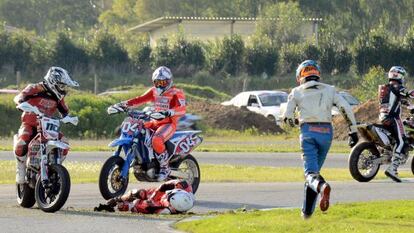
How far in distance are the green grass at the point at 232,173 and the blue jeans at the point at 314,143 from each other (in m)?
7.80

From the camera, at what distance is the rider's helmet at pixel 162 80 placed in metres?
18.4

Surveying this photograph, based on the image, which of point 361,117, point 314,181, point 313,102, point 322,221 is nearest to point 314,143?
point 313,102

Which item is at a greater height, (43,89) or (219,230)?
(43,89)

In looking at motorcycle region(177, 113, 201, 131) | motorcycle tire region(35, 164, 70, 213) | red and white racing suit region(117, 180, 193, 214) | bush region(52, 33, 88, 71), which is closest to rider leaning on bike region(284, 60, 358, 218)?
red and white racing suit region(117, 180, 193, 214)

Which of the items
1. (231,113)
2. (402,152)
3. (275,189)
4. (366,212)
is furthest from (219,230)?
(231,113)

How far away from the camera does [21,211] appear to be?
15.9 metres

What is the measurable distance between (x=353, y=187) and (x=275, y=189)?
131 cm

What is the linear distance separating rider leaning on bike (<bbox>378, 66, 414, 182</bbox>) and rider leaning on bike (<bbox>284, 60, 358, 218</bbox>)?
7.20 metres

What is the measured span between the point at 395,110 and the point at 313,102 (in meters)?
7.83

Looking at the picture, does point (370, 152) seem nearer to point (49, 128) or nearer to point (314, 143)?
point (49, 128)

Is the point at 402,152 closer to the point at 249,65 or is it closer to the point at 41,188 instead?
the point at 41,188

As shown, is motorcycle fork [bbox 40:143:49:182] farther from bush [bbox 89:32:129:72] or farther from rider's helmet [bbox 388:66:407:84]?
bush [bbox 89:32:129:72]

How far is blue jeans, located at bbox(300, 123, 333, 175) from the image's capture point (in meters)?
14.0

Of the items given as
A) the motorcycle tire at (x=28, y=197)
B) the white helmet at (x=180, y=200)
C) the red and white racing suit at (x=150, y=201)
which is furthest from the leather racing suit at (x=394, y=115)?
the motorcycle tire at (x=28, y=197)
